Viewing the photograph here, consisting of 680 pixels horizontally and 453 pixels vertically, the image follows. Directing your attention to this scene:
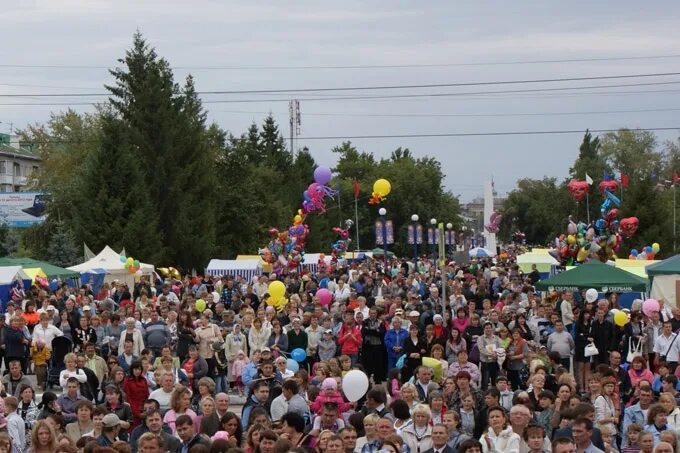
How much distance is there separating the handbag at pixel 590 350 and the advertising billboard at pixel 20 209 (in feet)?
232

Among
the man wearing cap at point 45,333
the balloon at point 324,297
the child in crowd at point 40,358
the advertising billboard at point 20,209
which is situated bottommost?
the child in crowd at point 40,358

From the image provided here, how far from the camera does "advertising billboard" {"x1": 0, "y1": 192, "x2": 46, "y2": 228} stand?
89375 millimetres

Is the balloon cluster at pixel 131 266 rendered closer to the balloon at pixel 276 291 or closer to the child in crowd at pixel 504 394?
the balloon at pixel 276 291

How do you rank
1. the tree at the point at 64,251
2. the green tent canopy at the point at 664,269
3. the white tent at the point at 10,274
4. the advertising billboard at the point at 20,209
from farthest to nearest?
the advertising billboard at the point at 20,209 → the tree at the point at 64,251 → the white tent at the point at 10,274 → the green tent canopy at the point at 664,269

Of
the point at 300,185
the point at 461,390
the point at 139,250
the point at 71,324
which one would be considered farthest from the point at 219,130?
the point at 461,390

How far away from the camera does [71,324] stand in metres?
23.7

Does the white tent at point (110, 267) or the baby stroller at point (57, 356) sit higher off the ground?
the white tent at point (110, 267)

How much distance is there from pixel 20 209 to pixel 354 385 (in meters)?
79.2

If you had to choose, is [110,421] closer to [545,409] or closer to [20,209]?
[545,409]

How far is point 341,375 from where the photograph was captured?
16.1m

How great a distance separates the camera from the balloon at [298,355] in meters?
21.4

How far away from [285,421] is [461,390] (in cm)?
323

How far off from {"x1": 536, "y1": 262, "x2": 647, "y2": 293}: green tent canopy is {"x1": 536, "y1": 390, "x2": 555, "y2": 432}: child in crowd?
12.1 m

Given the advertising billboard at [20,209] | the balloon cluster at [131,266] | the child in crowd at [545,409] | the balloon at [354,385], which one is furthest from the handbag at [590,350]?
the advertising billboard at [20,209]
